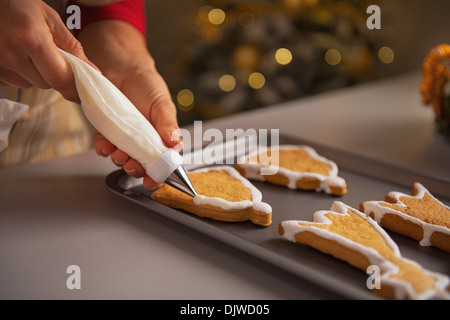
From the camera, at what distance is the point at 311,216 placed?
0.83 meters

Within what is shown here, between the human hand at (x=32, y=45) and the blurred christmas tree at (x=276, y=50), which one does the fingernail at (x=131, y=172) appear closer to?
the human hand at (x=32, y=45)

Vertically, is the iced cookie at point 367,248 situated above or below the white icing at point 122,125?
below

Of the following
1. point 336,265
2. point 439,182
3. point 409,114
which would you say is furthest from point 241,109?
point 336,265

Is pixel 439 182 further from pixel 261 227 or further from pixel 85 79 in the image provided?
pixel 85 79

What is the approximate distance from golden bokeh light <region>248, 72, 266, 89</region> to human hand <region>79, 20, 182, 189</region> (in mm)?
1407

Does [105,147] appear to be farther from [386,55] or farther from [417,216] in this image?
[386,55]

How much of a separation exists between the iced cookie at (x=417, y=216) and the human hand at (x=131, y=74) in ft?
1.21

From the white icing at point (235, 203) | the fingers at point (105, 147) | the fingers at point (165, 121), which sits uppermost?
the fingers at point (165, 121)

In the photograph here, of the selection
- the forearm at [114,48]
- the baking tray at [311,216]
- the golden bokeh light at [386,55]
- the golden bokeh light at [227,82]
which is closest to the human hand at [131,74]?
the forearm at [114,48]

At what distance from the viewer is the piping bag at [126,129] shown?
0.80m

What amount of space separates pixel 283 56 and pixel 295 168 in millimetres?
1657

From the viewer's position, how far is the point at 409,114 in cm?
154

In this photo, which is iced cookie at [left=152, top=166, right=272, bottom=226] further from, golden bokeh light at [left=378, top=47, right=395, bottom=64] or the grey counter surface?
golden bokeh light at [left=378, top=47, right=395, bottom=64]
